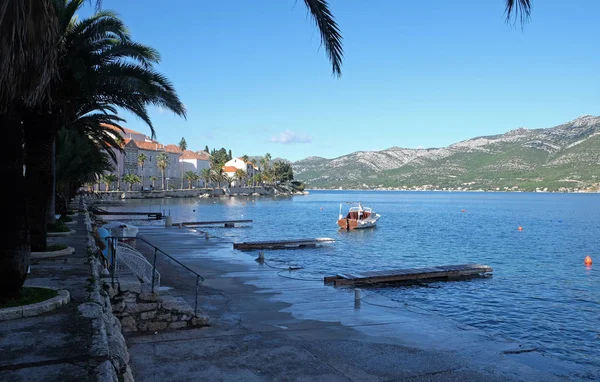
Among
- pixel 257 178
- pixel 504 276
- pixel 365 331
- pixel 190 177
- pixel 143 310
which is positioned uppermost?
pixel 257 178

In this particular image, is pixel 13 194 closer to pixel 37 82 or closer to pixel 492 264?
pixel 37 82

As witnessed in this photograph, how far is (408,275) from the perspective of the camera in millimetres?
20047

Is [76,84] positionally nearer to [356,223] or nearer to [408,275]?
[408,275]

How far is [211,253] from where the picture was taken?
85.4 feet

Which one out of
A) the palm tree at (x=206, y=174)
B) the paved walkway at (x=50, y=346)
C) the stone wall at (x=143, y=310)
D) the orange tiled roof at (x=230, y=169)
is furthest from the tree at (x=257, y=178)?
the paved walkway at (x=50, y=346)

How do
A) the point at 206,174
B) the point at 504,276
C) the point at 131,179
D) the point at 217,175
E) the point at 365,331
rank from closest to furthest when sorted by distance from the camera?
the point at 365,331, the point at 504,276, the point at 131,179, the point at 206,174, the point at 217,175

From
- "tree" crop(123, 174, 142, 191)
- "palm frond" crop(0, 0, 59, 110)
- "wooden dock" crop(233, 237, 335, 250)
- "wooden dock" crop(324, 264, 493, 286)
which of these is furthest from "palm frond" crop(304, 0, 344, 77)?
"tree" crop(123, 174, 142, 191)

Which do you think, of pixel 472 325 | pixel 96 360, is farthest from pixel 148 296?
pixel 472 325

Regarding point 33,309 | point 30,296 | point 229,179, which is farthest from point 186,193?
point 33,309

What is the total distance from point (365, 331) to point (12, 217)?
7588 mm

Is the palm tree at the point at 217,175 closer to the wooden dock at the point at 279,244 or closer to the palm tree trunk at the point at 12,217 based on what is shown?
the wooden dock at the point at 279,244

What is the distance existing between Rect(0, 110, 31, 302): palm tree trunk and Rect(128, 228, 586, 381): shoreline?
239 cm

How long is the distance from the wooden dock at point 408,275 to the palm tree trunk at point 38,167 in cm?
976

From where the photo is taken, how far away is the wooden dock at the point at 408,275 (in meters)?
18.4
